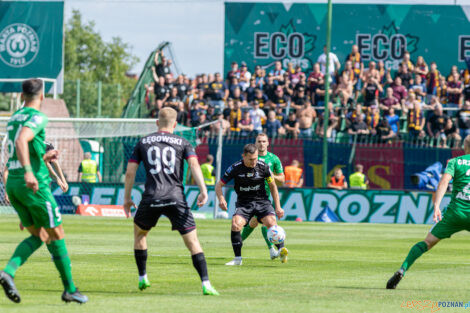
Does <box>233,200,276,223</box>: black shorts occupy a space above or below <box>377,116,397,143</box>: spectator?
below

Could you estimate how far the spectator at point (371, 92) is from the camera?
33406 mm

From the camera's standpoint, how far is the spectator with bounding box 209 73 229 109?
35000mm

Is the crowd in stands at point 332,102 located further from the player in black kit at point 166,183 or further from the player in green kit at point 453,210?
the player in black kit at point 166,183

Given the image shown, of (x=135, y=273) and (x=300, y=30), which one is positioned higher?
(x=300, y=30)

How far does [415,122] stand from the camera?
32.0 meters

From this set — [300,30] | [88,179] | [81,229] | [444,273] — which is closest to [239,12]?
[300,30]

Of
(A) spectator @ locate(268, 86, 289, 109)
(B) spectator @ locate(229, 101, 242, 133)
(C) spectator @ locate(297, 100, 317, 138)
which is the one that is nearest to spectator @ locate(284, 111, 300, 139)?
(C) spectator @ locate(297, 100, 317, 138)

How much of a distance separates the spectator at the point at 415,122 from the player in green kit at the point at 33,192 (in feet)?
79.6

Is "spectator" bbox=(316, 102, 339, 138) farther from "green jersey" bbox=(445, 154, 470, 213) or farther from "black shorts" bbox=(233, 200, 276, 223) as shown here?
"green jersey" bbox=(445, 154, 470, 213)

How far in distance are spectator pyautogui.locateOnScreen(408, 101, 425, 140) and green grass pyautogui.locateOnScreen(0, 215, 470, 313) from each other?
10.8 m

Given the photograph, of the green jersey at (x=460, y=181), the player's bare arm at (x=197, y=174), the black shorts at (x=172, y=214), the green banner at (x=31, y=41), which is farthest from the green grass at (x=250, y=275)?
the green banner at (x=31, y=41)

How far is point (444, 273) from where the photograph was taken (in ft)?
42.8

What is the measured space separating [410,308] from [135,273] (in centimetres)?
464

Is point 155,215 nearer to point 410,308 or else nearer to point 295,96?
point 410,308
